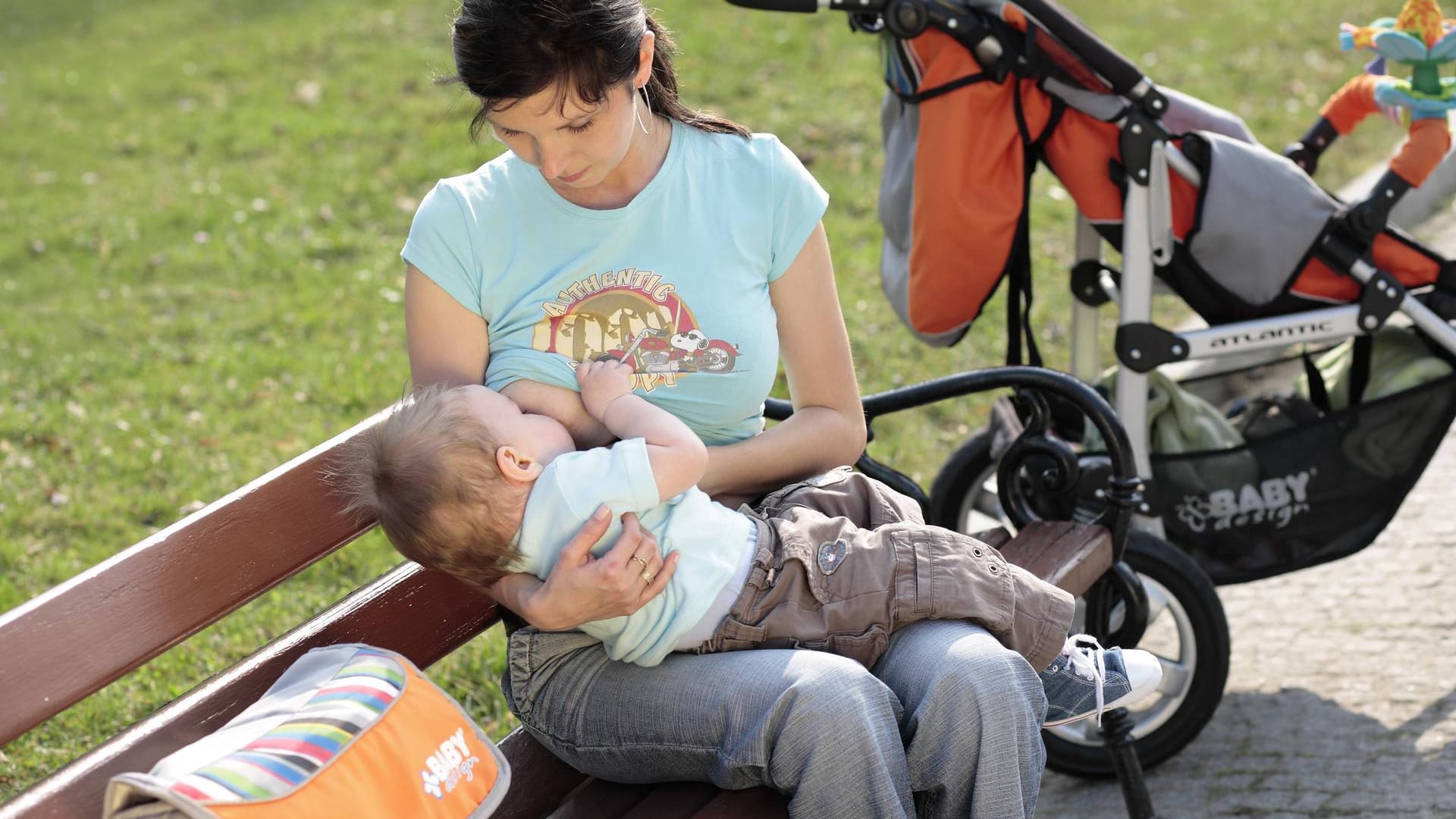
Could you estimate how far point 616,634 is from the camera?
7.29 ft

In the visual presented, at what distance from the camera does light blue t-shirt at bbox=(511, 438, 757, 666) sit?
6.98ft

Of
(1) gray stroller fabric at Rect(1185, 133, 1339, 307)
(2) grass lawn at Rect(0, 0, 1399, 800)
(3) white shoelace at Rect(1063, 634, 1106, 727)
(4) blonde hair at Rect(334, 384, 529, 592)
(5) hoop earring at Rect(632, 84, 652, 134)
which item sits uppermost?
(5) hoop earring at Rect(632, 84, 652, 134)

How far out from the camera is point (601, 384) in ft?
7.72

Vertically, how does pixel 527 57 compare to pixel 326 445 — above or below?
above

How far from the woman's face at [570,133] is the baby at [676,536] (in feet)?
1.08

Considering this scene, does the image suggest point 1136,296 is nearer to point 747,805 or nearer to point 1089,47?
point 1089,47

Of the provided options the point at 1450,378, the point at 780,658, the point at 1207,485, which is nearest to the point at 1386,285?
the point at 1450,378

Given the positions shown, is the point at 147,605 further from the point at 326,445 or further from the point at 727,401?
the point at 727,401

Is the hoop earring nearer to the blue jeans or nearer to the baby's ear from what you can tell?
the baby's ear

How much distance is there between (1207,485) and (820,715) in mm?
1684

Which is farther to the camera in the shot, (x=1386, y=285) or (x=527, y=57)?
(x=1386, y=285)

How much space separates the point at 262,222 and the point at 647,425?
4.84 m

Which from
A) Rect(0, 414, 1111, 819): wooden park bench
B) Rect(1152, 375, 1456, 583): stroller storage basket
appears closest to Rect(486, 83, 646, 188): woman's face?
Rect(0, 414, 1111, 819): wooden park bench

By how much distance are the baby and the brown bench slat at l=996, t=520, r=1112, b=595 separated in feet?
1.12
